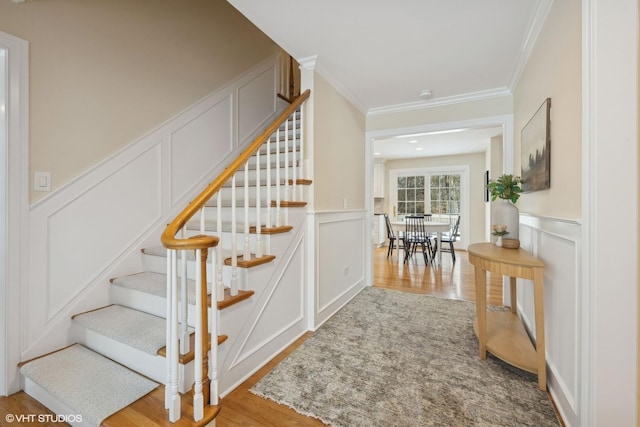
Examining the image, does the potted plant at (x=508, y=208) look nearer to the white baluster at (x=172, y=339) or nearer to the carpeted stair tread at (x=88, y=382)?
the white baluster at (x=172, y=339)

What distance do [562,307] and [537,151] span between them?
1.10 metres

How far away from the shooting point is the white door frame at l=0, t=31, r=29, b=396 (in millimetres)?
1550

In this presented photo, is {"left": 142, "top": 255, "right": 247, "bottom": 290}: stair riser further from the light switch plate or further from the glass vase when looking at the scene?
the glass vase

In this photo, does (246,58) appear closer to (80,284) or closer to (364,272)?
(80,284)

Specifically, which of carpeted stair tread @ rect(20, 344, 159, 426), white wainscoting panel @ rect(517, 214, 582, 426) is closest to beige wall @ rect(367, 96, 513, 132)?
white wainscoting panel @ rect(517, 214, 582, 426)

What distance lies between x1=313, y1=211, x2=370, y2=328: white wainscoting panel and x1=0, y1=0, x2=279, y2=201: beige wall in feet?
5.57

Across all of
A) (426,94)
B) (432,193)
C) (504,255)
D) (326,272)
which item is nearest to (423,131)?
(426,94)

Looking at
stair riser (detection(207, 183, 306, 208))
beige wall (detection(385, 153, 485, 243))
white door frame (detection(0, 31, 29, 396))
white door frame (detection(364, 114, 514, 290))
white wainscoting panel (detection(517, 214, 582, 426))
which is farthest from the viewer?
beige wall (detection(385, 153, 485, 243))

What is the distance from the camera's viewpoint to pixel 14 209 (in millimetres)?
1573

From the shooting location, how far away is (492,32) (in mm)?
2064

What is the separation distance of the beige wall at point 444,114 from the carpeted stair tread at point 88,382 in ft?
11.5

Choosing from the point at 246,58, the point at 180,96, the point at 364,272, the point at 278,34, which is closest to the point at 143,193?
the point at 180,96

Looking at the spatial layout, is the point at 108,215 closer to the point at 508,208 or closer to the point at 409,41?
the point at 409,41

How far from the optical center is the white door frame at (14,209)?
1.55 meters
